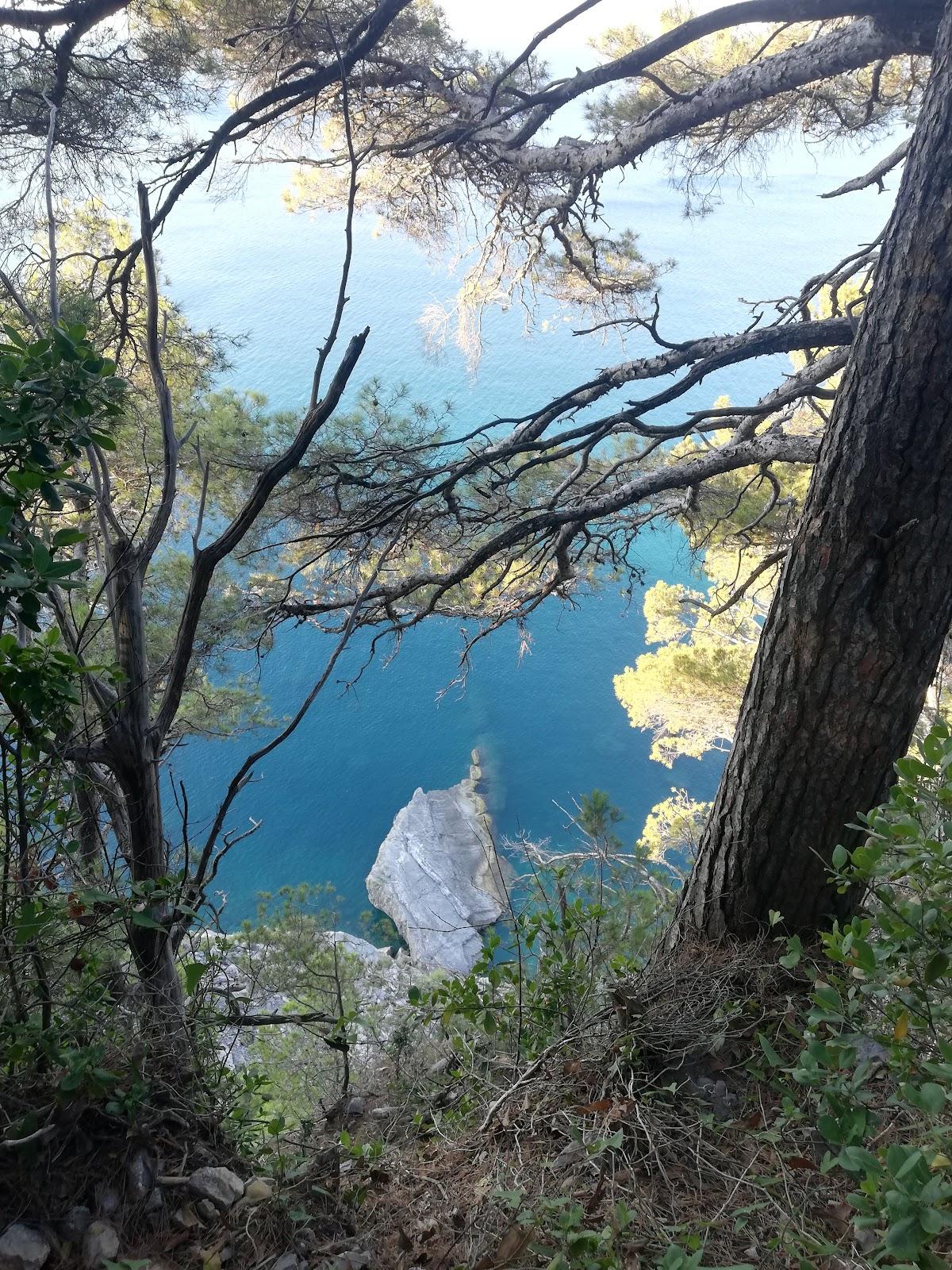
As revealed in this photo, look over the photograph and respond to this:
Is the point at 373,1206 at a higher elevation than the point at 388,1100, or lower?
lower

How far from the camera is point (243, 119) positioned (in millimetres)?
2037

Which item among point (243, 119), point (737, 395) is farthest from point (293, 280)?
point (243, 119)

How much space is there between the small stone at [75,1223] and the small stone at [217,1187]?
0.45 ft

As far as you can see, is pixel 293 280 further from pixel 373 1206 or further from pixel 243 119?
pixel 373 1206

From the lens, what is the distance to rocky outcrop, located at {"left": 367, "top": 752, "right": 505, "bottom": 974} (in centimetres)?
946

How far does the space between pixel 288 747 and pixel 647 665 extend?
23.2ft

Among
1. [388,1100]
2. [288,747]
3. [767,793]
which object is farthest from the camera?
[288,747]

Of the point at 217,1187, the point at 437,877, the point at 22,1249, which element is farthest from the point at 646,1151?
the point at 437,877

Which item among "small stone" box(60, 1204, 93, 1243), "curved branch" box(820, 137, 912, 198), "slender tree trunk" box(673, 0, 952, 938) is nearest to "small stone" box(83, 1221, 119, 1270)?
"small stone" box(60, 1204, 93, 1243)

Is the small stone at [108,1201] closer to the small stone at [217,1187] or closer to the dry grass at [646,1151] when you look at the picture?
the small stone at [217,1187]

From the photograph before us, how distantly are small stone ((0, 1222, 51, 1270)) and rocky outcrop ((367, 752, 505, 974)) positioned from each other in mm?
8183

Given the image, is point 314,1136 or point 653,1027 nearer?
point 314,1136

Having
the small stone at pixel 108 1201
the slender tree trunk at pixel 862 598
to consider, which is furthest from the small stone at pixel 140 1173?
the slender tree trunk at pixel 862 598

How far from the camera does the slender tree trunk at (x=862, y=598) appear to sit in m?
1.65
